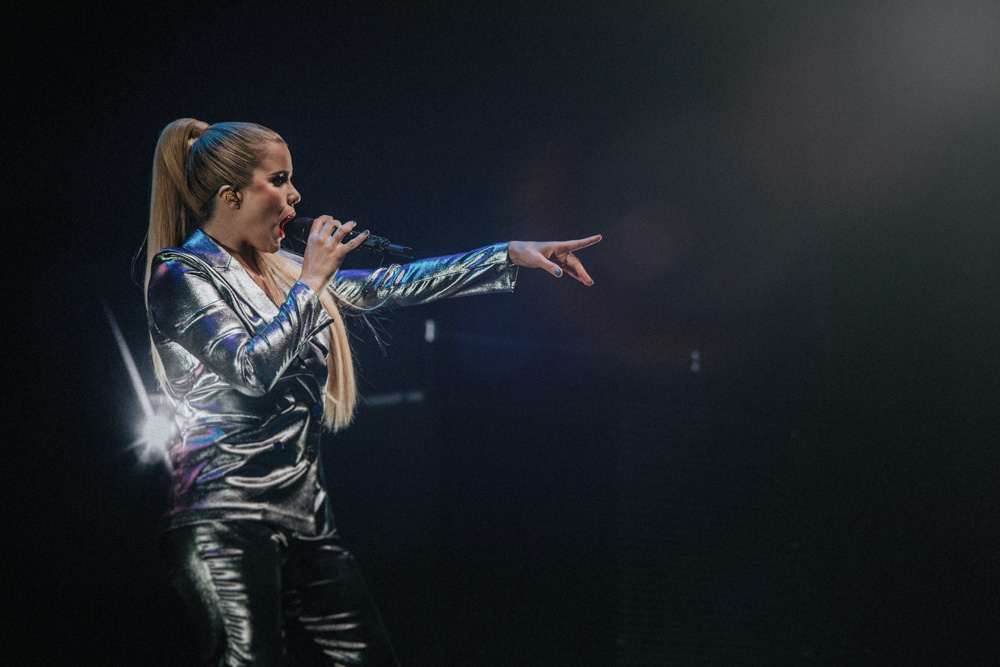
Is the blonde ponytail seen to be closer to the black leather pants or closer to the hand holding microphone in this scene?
the hand holding microphone

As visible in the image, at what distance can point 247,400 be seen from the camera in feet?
5.61

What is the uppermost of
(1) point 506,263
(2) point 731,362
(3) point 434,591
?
(1) point 506,263

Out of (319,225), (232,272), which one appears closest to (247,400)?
(232,272)

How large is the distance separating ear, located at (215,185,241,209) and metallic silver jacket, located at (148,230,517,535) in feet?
0.26

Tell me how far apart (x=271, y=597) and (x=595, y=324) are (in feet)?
5.18

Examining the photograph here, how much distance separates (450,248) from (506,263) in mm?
676

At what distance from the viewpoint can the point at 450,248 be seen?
269 centimetres

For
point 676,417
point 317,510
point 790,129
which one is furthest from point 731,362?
point 317,510

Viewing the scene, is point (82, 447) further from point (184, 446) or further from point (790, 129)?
point (790, 129)

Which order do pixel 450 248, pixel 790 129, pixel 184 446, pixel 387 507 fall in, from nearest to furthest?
pixel 184 446 < pixel 387 507 < pixel 450 248 < pixel 790 129

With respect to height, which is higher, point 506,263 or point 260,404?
point 506,263

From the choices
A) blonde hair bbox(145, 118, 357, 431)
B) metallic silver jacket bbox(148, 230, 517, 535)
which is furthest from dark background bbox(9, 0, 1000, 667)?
metallic silver jacket bbox(148, 230, 517, 535)

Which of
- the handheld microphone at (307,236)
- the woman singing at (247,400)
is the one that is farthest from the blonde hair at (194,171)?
the handheld microphone at (307,236)

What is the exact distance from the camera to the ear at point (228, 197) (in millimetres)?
1854
